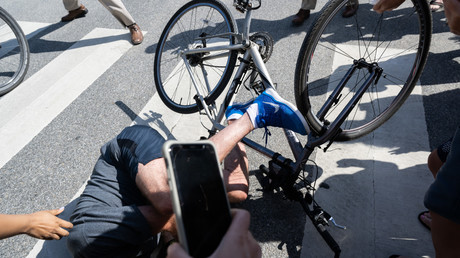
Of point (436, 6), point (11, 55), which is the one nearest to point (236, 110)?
point (436, 6)

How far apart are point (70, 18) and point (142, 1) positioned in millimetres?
1098

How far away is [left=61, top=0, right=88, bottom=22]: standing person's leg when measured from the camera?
13.8ft

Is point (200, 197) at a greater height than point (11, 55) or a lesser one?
greater

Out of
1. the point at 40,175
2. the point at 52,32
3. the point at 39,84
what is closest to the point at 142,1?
the point at 52,32

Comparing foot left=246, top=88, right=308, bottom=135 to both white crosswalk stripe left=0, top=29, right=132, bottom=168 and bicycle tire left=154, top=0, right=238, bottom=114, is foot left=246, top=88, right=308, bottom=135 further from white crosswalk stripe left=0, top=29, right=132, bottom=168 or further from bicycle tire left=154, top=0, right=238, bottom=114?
white crosswalk stripe left=0, top=29, right=132, bottom=168

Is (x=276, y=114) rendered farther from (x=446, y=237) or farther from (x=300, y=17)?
(x=300, y=17)

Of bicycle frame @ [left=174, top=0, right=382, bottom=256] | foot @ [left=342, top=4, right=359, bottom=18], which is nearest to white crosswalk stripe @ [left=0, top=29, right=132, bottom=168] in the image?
bicycle frame @ [left=174, top=0, right=382, bottom=256]

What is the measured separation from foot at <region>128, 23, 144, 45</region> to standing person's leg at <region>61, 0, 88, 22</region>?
1.12 m

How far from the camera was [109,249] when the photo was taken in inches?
56.4

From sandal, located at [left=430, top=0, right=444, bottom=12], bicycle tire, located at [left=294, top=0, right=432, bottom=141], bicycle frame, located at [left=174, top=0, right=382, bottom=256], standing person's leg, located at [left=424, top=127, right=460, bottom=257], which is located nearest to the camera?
standing person's leg, located at [left=424, top=127, right=460, bottom=257]

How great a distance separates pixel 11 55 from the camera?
375 cm

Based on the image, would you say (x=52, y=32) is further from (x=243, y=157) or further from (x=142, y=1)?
(x=243, y=157)

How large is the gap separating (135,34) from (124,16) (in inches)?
9.8

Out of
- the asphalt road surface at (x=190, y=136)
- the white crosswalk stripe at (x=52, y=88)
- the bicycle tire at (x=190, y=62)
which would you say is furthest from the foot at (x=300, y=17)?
the white crosswalk stripe at (x=52, y=88)
